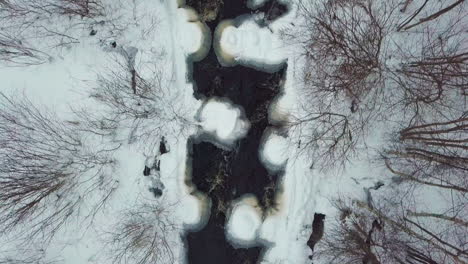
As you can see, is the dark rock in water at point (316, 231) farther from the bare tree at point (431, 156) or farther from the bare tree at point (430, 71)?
the bare tree at point (430, 71)

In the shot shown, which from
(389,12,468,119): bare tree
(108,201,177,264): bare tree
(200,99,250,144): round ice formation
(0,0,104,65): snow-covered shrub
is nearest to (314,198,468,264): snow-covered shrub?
(389,12,468,119): bare tree

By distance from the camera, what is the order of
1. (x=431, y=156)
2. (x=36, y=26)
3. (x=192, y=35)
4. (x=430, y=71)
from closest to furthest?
(x=430, y=71)
(x=431, y=156)
(x=36, y=26)
(x=192, y=35)

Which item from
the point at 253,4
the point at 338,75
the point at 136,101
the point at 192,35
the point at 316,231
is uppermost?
the point at 253,4

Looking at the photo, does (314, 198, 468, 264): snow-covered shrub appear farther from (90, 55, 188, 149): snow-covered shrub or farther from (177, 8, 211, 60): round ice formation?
(177, 8, 211, 60): round ice formation

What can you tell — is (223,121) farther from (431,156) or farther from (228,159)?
(431,156)

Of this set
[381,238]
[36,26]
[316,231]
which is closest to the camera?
[381,238]

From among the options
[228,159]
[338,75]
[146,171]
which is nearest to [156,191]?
[146,171]

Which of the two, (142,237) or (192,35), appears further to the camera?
(192,35)

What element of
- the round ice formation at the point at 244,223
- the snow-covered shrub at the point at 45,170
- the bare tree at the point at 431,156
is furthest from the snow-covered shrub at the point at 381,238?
the snow-covered shrub at the point at 45,170
